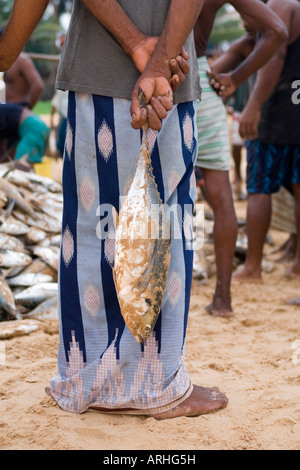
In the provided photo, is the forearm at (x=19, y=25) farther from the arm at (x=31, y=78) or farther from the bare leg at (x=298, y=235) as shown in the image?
the arm at (x=31, y=78)

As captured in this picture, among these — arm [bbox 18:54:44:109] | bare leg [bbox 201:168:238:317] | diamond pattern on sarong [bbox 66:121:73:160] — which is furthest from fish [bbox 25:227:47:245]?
arm [bbox 18:54:44:109]

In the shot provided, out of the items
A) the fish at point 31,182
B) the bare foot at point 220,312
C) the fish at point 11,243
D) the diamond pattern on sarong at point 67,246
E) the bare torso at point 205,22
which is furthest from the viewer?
the fish at point 31,182

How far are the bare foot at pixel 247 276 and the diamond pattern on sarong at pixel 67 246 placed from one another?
248 centimetres

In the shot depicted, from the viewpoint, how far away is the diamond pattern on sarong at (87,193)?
2107 mm

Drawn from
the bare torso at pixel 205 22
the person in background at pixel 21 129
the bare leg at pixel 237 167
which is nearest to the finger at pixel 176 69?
the bare torso at pixel 205 22

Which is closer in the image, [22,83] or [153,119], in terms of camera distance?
[153,119]

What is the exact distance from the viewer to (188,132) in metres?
2.14

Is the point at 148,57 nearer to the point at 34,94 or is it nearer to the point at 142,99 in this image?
the point at 142,99

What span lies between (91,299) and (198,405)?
1.87ft

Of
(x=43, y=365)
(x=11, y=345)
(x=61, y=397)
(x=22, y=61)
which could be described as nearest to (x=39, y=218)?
(x=11, y=345)

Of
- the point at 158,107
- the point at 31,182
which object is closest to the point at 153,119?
the point at 158,107

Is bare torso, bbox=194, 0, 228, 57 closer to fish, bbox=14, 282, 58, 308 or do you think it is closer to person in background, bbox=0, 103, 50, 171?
fish, bbox=14, 282, 58, 308
